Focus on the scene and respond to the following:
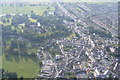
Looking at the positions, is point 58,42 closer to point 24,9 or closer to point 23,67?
point 23,67

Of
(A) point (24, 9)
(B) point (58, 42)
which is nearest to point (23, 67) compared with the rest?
(B) point (58, 42)

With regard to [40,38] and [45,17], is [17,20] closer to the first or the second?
[45,17]

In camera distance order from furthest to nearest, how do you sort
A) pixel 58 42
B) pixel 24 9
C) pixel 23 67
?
pixel 24 9, pixel 58 42, pixel 23 67

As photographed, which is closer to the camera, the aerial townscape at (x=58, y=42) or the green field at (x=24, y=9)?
the aerial townscape at (x=58, y=42)

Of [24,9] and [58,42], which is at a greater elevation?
[24,9]

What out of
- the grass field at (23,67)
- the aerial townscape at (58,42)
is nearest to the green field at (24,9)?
the aerial townscape at (58,42)

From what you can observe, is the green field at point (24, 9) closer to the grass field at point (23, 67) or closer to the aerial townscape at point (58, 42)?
the aerial townscape at point (58, 42)

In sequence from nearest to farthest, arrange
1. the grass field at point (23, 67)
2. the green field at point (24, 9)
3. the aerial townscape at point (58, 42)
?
1. the grass field at point (23, 67)
2. the aerial townscape at point (58, 42)
3. the green field at point (24, 9)
